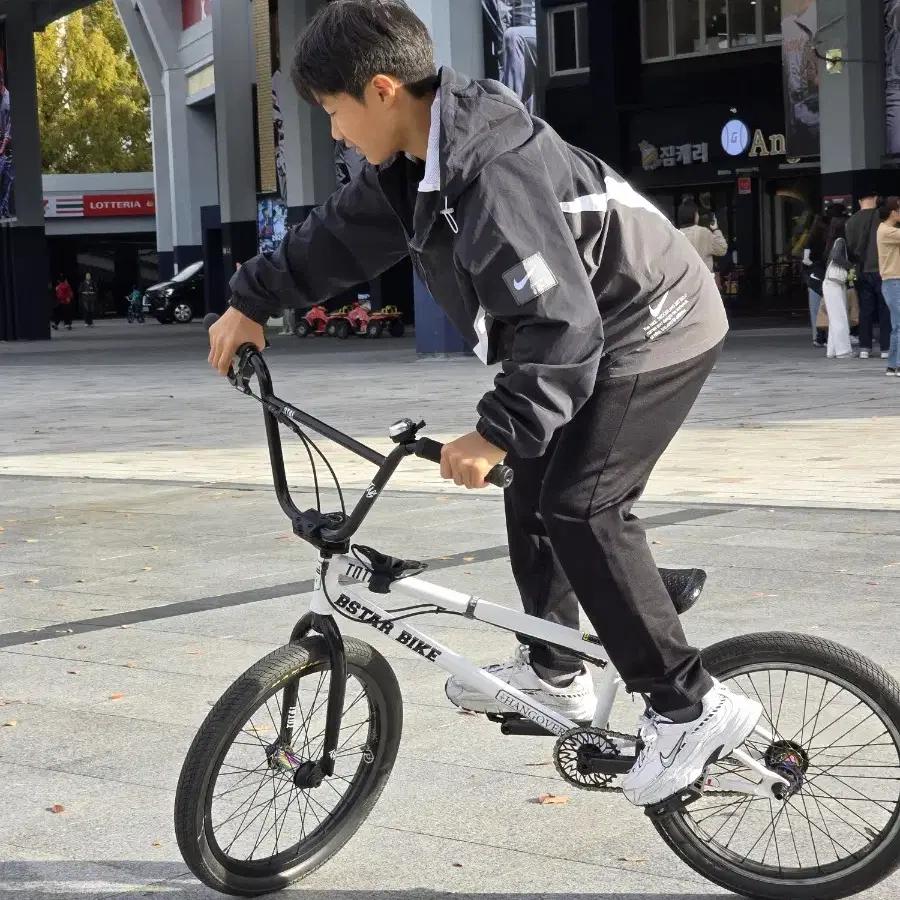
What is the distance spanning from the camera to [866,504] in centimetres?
827

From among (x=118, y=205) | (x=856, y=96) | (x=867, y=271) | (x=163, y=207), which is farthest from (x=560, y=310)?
(x=118, y=205)

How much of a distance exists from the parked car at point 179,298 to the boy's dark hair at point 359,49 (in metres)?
43.4

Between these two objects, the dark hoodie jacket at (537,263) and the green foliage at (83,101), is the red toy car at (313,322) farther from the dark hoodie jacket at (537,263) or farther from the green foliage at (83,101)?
the green foliage at (83,101)

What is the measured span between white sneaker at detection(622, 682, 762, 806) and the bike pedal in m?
0.02

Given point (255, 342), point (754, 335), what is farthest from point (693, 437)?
point (754, 335)

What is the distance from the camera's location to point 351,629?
5.82 m

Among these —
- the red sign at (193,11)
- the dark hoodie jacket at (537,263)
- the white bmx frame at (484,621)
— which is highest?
the red sign at (193,11)

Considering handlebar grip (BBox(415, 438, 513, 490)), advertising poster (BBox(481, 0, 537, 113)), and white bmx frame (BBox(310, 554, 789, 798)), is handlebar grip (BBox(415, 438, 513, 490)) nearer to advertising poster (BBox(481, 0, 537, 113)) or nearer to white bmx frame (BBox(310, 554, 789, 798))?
white bmx frame (BBox(310, 554, 789, 798))

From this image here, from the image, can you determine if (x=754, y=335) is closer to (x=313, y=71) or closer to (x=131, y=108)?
(x=313, y=71)

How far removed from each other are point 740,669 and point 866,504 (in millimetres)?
5200

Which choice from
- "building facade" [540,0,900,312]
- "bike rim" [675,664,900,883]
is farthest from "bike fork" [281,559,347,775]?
"building facade" [540,0,900,312]

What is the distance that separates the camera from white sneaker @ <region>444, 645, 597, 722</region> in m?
3.47

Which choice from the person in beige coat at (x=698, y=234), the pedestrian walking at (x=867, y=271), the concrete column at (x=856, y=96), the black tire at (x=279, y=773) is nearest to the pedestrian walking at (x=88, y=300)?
the concrete column at (x=856, y=96)

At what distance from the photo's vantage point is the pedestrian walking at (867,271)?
687 inches
